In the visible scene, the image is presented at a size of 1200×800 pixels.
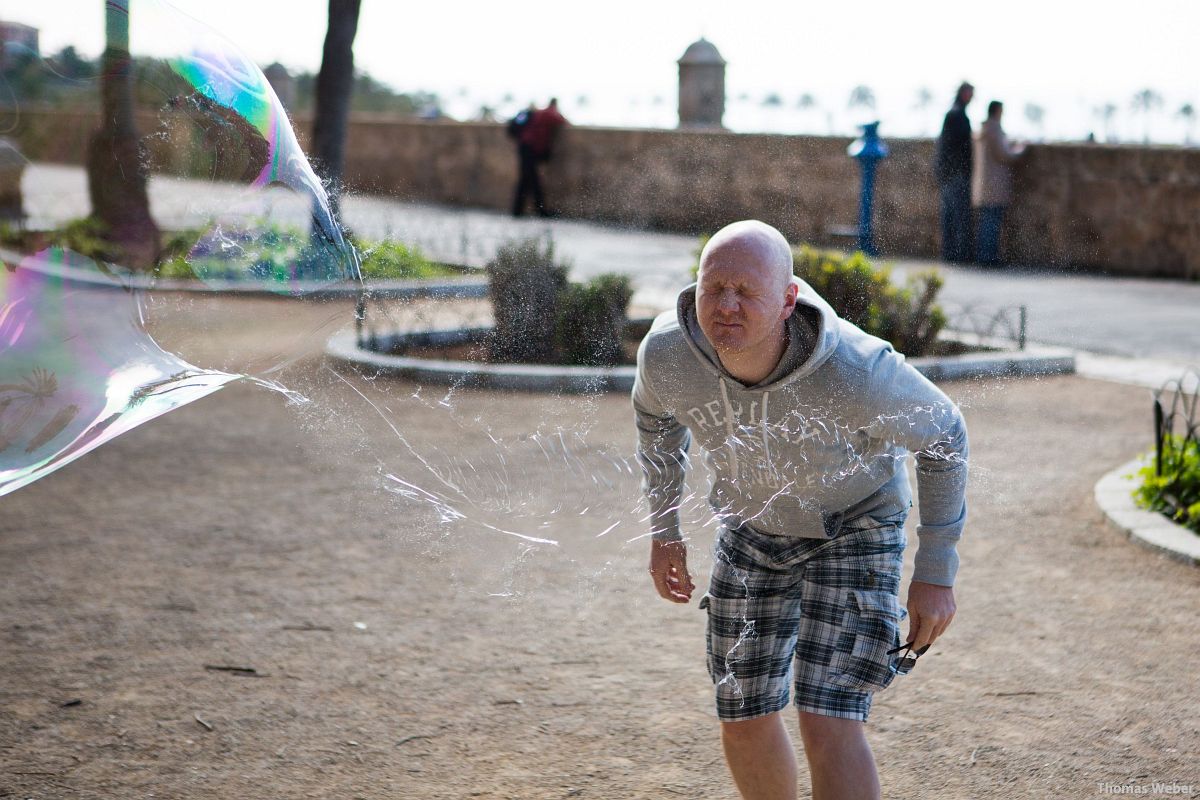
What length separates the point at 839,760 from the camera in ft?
8.14

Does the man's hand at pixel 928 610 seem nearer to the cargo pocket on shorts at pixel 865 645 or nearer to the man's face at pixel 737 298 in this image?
the cargo pocket on shorts at pixel 865 645

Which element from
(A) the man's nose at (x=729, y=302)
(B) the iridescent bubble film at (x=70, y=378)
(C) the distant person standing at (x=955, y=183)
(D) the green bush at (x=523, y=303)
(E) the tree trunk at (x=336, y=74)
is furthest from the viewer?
(E) the tree trunk at (x=336, y=74)

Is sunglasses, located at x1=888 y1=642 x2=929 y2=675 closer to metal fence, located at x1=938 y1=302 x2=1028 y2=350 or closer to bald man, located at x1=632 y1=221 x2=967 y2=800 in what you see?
bald man, located at x1=632 y1=221 x2=967 y2=800

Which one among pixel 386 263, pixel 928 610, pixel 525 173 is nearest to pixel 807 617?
pixel 928 610

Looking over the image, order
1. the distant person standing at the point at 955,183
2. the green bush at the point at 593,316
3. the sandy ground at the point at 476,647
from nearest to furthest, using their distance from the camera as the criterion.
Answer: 1. the sandy ground at the point at 476,647
2. the distant person standing at the point at 955,183
3. the green bush at the point at 593,316

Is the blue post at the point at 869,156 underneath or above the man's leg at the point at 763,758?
above

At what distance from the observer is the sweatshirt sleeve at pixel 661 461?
275cm

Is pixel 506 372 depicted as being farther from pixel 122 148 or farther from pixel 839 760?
pixel 839 760

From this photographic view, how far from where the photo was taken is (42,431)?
3.14m

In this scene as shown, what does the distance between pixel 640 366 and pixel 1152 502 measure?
12.2 feet

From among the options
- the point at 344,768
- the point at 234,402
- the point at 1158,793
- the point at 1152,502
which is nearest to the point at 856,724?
the point at 1158,793

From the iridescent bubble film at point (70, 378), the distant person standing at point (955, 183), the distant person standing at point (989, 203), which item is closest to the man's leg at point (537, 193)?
the distant person standing at point (989, 203)

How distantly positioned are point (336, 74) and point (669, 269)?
4.09m

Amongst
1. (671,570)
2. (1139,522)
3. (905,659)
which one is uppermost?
(671,570)
